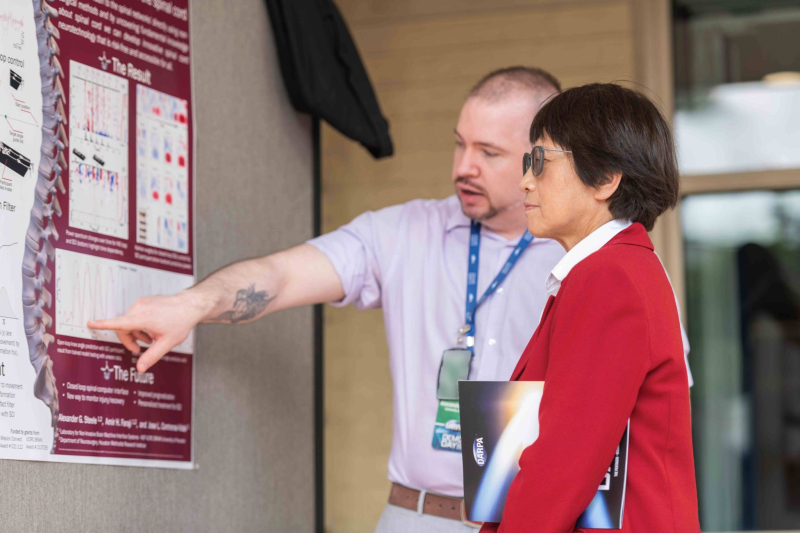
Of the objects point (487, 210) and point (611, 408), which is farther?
point (487, 210)

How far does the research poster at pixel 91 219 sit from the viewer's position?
1667 millimetres

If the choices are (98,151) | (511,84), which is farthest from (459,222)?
(98,151)

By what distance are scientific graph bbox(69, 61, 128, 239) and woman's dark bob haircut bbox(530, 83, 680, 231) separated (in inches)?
37.0

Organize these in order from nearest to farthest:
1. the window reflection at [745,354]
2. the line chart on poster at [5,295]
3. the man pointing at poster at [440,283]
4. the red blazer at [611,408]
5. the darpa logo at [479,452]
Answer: the red blazer at [611,408] < the darpa logo at [479,452] < the line chart on poster at [5,295] < the man pointing at poster at [440,283] < the window reflection at [745,354]

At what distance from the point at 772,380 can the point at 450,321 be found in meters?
2.21

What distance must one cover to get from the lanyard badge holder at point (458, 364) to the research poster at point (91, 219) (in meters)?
0.59

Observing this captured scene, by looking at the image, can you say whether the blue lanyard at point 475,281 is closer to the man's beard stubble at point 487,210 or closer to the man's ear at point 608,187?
the man's beard stubble at point 487,210

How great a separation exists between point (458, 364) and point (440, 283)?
0.79ft

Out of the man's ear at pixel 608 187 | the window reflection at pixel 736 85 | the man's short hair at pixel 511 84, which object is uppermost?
the window reflection at pixel 736 85

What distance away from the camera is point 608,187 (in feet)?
4.67

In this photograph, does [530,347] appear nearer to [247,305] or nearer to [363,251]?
[247,305]

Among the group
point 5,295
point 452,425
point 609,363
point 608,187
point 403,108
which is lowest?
point 452,425

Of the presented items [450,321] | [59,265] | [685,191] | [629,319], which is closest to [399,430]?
[450,321]

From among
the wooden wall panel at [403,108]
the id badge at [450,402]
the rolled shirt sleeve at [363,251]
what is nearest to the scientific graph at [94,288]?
the rolled shirt sleeve at [363,251]
